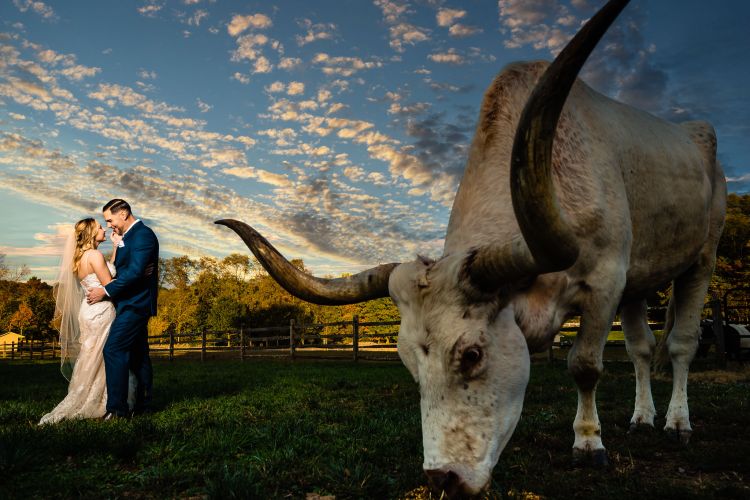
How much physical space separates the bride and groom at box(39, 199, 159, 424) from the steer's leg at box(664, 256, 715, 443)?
5.49 m

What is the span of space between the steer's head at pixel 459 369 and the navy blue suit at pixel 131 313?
160 inches

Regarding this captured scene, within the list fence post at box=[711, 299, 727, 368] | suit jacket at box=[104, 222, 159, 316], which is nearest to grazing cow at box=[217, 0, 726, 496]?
suit jacket at box=[104, 222, 159, 316]

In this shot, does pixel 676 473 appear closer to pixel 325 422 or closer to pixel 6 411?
pixel 325 422

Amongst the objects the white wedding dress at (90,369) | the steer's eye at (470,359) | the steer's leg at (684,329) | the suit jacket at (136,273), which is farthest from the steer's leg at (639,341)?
the white wedding dress at (90,369)

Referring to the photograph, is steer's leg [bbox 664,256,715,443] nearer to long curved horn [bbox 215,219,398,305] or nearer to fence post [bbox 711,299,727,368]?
long curved horn [bbox 215,219,398,305]

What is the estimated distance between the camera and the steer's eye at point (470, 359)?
110 inches

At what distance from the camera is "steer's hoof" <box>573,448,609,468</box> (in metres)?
3.74

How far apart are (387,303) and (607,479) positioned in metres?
49.1

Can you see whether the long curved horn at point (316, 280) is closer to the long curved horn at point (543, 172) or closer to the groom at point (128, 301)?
the long curved horn at point (543, 172)

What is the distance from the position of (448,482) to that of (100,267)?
16.5 feet

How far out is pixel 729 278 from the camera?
2633 cm

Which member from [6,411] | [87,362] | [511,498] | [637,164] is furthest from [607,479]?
[6,411]

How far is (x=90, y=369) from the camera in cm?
604

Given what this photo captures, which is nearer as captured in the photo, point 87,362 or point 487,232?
point 487,232
